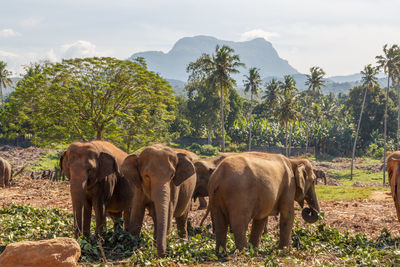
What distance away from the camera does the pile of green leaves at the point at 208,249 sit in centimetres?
765

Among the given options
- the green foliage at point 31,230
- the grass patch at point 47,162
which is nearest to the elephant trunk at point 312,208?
the green foliage at point 31,230

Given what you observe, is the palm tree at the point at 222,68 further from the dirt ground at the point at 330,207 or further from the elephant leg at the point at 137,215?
the elephant leg at the point at 137,215

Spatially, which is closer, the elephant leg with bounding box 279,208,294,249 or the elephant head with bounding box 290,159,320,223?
the elephant leg with bounding box 279,208,294,249

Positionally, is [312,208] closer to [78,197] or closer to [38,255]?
[78,197]

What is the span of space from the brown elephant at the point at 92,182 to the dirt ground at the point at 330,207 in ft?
10.5

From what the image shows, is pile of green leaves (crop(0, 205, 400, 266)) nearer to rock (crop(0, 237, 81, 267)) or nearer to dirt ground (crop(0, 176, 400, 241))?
rock (crop(0, 237, 81, 267))

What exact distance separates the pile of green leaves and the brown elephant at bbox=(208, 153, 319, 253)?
18.4 inches

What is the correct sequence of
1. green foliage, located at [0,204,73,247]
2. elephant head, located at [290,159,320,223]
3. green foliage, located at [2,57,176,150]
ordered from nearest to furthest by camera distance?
green foliage, located at [0,204,73,247] < elephant head, located at [290,159,320,223] < green foliage, located at [2,57,176,150]

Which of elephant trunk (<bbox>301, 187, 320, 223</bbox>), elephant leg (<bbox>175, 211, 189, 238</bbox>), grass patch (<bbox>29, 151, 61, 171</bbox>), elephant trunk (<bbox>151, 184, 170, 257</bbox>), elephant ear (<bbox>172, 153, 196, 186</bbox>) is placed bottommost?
grass patch (<bbox>29, 151, 61, 171</bbox>)

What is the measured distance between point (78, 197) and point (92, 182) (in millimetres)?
655

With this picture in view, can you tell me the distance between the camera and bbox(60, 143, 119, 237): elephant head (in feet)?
27.9

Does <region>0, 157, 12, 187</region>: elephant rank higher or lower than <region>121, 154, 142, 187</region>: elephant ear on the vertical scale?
lower

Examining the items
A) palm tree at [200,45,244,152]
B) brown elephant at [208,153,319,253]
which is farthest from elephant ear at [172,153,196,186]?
palm tree at [200,45,244,152]

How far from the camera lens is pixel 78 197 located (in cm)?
846
